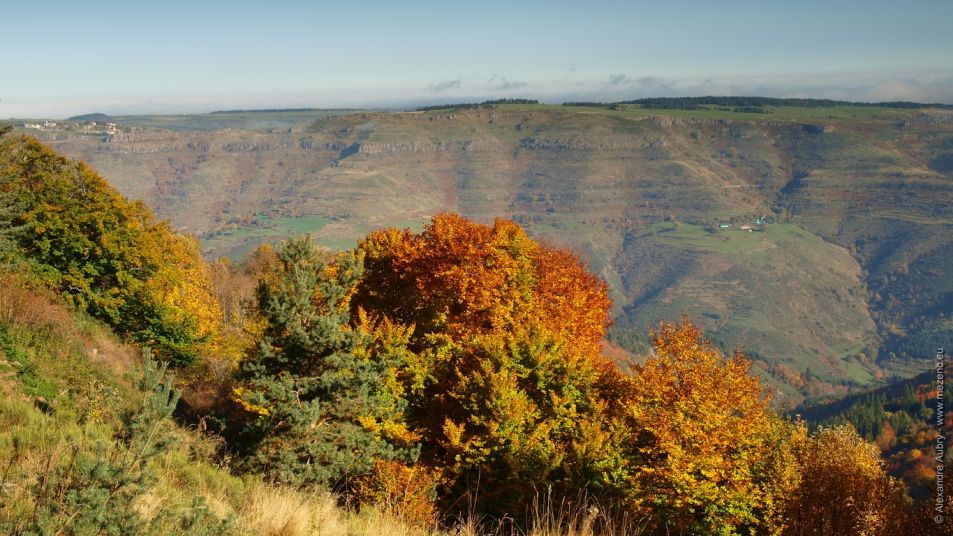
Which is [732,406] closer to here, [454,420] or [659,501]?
[659,501]

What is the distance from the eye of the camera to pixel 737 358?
2781 centimetres

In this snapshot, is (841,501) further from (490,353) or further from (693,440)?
(490,353)

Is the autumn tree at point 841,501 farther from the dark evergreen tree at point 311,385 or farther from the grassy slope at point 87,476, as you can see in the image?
the grassy slope at point 87,476

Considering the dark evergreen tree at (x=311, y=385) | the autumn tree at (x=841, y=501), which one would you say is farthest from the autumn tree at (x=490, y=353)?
the autumn tree at (x=841, y=501)

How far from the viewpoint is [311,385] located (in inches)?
738

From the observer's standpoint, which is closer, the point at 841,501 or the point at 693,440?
the point at 841,501

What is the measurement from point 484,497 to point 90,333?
15.9 metres

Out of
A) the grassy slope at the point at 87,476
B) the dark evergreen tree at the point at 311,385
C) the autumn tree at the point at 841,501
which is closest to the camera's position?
the grassy slope at the point at 87,476

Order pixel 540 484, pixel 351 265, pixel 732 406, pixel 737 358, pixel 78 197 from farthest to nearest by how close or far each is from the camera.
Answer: pixel 78 197
pixel 737 358
pixel 732 406
pixel 351 265
pixel 540 484

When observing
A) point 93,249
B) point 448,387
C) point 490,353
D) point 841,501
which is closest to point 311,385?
point 490,353

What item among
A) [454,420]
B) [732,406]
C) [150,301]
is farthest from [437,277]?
[732,406]

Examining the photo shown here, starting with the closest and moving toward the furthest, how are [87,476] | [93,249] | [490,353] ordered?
[87,476], [490,353], [93,249]

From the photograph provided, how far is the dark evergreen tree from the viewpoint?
17.6m

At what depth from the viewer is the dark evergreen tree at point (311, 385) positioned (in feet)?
57.6
